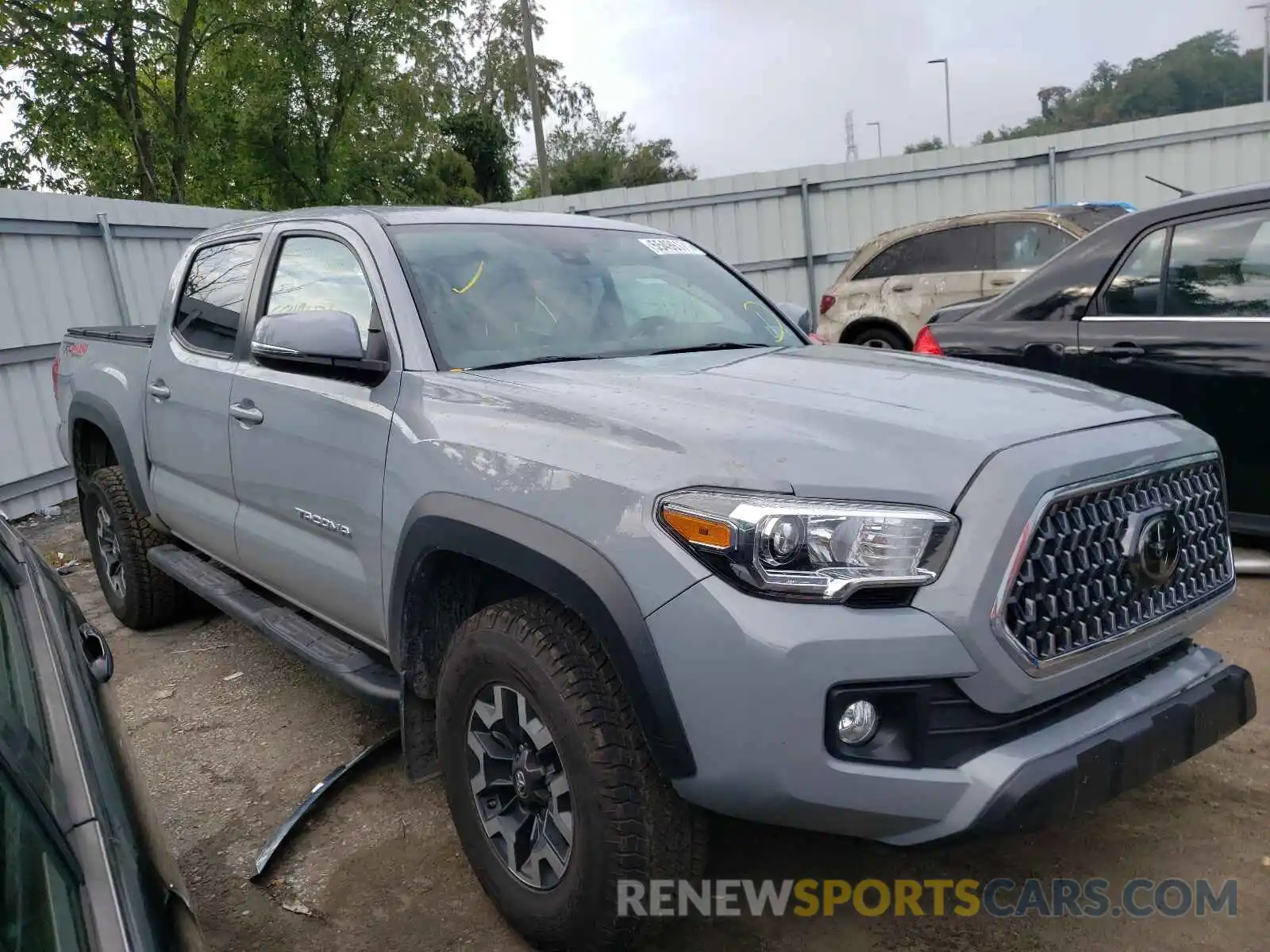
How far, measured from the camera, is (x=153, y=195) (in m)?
19.7

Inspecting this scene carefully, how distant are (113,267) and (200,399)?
606 cm

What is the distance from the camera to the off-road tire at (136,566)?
468 cm

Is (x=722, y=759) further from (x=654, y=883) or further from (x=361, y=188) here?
(x=361, y=188)

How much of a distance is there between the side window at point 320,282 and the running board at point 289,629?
96cm

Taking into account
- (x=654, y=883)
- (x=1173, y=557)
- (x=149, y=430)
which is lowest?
(x=654, y=883)

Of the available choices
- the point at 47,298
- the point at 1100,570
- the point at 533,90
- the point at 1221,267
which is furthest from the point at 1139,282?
the point at 533,90

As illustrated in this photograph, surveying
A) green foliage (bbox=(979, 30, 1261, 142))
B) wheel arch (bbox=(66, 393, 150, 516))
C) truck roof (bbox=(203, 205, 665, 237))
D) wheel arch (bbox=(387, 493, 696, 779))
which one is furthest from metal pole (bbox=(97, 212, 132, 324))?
green foliage (bbox=(979, 30, 1261, 142))

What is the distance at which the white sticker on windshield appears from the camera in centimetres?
370

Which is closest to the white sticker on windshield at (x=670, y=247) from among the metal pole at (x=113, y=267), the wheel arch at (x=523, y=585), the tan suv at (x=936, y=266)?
the wheel arch at (x=523, y=585)

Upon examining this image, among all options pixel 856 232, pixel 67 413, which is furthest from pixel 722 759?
pixel 856 232

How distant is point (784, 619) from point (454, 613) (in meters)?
1.16

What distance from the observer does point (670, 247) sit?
379cm

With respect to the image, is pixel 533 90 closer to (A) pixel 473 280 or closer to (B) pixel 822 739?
(A) pixel 473 280

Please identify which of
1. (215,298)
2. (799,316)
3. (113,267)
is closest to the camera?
(799,316)
